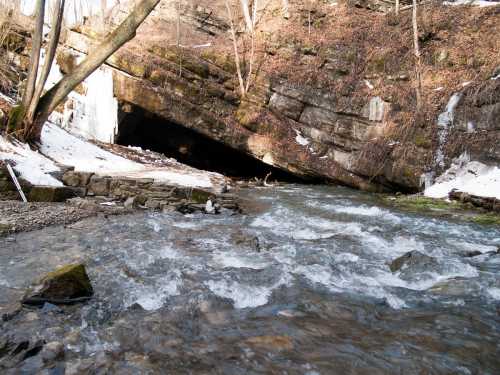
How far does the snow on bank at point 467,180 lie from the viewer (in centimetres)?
1097

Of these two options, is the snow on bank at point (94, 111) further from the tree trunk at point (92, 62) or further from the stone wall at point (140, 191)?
the stone wall at point (140, 191)

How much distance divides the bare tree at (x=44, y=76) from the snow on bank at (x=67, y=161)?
25.5 inches

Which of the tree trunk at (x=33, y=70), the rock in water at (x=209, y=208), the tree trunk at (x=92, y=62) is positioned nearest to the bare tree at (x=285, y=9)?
the tree trunk at (x=92, y=62)

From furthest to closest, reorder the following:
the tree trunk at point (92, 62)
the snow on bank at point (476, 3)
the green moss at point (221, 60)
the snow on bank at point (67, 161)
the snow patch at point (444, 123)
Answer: the green moss at point (221, 60), the snow on bank at point (476, 3), the snow patch at point (444, 123), the tree trunk at point (92, 62), the snow on bank at point (67, 161)

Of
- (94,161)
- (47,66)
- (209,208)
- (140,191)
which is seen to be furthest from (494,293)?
(47,66)

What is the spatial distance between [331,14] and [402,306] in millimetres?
18870

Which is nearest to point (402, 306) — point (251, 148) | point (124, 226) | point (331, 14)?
point (124, 226)

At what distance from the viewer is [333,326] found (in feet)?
12.4

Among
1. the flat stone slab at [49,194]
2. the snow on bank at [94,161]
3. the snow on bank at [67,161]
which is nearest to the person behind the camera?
the flat stone slab at [49,194]

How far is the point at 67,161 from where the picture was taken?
11.1 metres

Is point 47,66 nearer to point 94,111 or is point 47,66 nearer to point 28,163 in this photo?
point 28,163

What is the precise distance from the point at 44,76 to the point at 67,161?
2.30 metres

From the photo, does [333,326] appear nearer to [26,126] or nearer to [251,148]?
[26,126]

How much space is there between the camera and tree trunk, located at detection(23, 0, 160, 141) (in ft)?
31.3
